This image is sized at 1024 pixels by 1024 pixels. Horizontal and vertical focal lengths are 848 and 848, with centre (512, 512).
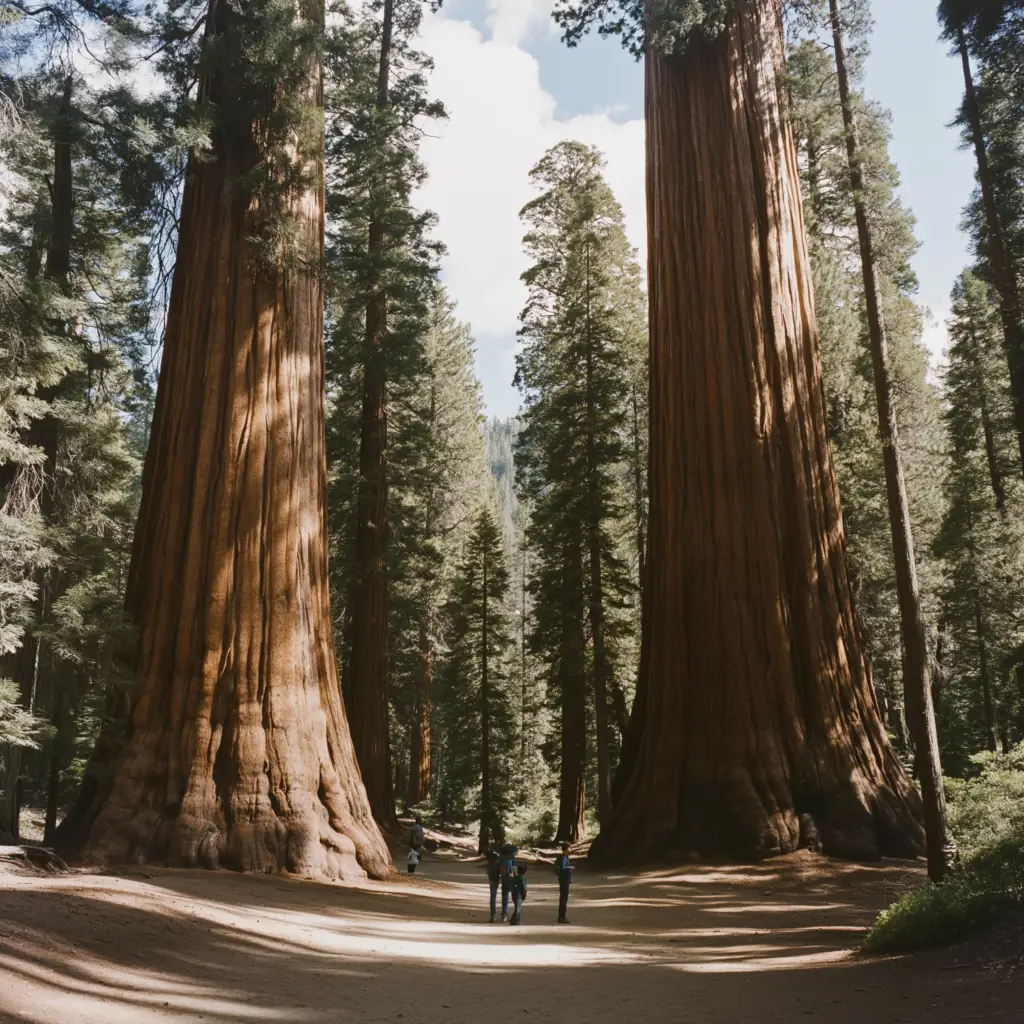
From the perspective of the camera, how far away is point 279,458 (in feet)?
33.4

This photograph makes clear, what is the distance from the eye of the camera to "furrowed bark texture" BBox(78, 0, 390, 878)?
889 centimetres

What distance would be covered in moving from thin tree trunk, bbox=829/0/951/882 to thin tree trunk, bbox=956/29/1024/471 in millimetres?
3632

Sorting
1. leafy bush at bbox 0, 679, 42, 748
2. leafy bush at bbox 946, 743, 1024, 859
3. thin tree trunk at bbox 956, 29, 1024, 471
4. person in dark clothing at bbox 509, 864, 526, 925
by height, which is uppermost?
thin tree trunk at bbox 956, 29, 1024, 471

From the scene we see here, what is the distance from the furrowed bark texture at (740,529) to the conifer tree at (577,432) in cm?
594

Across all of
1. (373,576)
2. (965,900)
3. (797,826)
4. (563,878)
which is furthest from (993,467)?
(965,900)

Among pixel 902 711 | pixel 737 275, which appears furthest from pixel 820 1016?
pixel 902 711

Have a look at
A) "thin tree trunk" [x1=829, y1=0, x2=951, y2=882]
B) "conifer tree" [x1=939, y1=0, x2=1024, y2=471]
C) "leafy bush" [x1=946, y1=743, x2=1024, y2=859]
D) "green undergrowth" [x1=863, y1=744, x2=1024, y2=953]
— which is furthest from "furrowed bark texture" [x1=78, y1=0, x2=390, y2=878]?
"conifer tree" [x1=939, y1=0, x2=1024, y2=471]

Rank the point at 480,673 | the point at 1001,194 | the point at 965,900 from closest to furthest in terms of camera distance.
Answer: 1. the point at 965,900
2. the point at 1001,194
3. the point at 480,673

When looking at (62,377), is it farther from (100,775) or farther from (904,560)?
(904,560)

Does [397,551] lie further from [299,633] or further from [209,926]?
[209,926]

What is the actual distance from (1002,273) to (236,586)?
12638 millimetres

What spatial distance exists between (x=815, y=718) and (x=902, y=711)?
65.0 ft

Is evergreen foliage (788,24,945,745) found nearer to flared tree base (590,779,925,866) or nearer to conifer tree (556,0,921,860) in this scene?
conifer tree (556,0,921,860)

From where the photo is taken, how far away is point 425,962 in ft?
21.3
